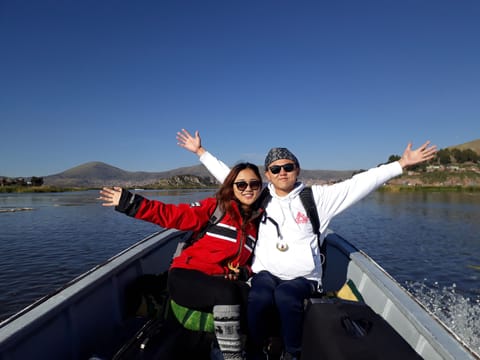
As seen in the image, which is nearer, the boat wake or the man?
the man

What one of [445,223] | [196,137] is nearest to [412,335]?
[196,137]

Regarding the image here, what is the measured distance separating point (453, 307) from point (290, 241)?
7.23m

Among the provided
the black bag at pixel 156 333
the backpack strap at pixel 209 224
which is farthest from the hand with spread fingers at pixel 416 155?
the black bag at pixel 156 333

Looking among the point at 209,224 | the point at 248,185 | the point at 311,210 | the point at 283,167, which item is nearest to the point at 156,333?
the point at 209,224

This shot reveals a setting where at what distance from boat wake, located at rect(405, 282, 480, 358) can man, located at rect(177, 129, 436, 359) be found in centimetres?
452

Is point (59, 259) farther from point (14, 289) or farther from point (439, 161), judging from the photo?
point (439, 161)

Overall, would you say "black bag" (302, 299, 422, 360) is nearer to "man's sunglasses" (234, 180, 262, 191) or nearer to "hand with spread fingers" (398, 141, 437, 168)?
"man's sunglasses" (234, 180, 262, 191)

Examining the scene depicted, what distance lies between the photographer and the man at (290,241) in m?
2.60

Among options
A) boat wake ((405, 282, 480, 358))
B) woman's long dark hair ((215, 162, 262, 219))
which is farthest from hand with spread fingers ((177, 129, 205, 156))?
boat wake ((405, 282, 480, 358))

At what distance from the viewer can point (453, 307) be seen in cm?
773

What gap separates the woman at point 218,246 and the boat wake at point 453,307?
524cm

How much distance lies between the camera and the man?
2.60 metres

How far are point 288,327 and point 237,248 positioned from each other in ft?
2.89

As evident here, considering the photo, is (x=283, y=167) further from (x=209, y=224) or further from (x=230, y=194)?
(x=209, y=224)
